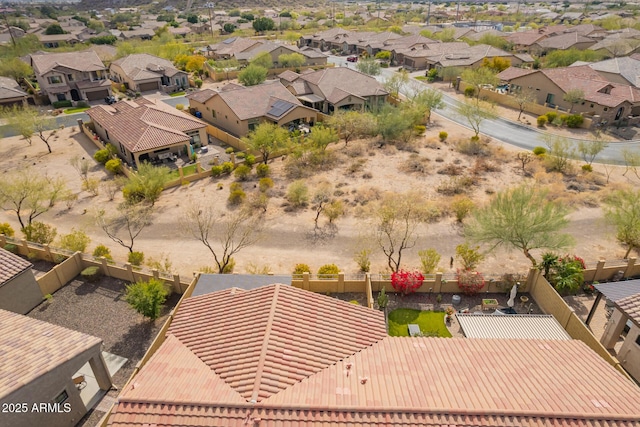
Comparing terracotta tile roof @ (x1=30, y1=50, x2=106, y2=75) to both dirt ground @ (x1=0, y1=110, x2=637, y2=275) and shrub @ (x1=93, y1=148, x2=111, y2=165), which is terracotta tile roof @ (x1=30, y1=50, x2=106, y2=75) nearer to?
dirt ground @ (x1=0, y1=110, x2=637, y2=275)

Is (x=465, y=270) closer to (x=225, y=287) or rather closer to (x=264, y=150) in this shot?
(x=225, y=287)

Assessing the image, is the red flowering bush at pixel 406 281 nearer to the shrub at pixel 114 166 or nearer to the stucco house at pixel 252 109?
the stucco house at pixel 252 109

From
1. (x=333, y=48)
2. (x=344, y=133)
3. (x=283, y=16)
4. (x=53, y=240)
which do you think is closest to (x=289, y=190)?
(x=344, y=133)

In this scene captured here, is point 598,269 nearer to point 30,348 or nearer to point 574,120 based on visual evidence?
point 30,348

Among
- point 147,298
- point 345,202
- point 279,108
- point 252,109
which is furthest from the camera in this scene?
point 279,108

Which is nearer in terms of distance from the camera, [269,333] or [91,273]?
[269,333]

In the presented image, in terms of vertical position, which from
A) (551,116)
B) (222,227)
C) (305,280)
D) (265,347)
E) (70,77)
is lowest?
(222,227)

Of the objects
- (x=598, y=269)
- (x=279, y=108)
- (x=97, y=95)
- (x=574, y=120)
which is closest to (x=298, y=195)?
(x=279, y=108)
